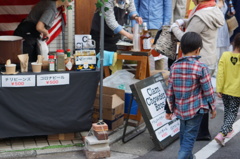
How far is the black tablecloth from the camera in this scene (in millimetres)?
5469

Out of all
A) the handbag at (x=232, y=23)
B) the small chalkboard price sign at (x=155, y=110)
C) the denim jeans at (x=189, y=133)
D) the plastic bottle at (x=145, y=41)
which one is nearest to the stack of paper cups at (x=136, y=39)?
the plastic bottle at (x=145, y=41)

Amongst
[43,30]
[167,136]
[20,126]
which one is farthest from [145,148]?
[43,30]

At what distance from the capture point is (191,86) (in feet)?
15.1

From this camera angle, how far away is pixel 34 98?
218 inches

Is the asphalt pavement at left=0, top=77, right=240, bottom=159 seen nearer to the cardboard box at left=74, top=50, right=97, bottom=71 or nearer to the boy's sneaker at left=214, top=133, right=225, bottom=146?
the boy's sneaker at left=214, top=133, right=225, bottom=146

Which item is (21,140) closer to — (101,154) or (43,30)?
(101,154)

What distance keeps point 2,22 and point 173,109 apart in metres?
4.42

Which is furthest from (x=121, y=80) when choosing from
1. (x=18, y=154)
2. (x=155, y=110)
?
(x=18, y=154)

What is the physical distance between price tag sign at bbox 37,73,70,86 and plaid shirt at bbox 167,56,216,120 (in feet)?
4.93

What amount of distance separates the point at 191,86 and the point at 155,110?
1412mm

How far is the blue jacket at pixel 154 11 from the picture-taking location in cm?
839

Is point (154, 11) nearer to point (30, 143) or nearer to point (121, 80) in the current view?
point (121, 80)

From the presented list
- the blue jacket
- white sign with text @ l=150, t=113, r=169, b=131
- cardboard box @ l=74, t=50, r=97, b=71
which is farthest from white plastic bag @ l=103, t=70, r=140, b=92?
the blue jacket

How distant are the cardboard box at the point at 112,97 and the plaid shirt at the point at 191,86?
1.64 meters
